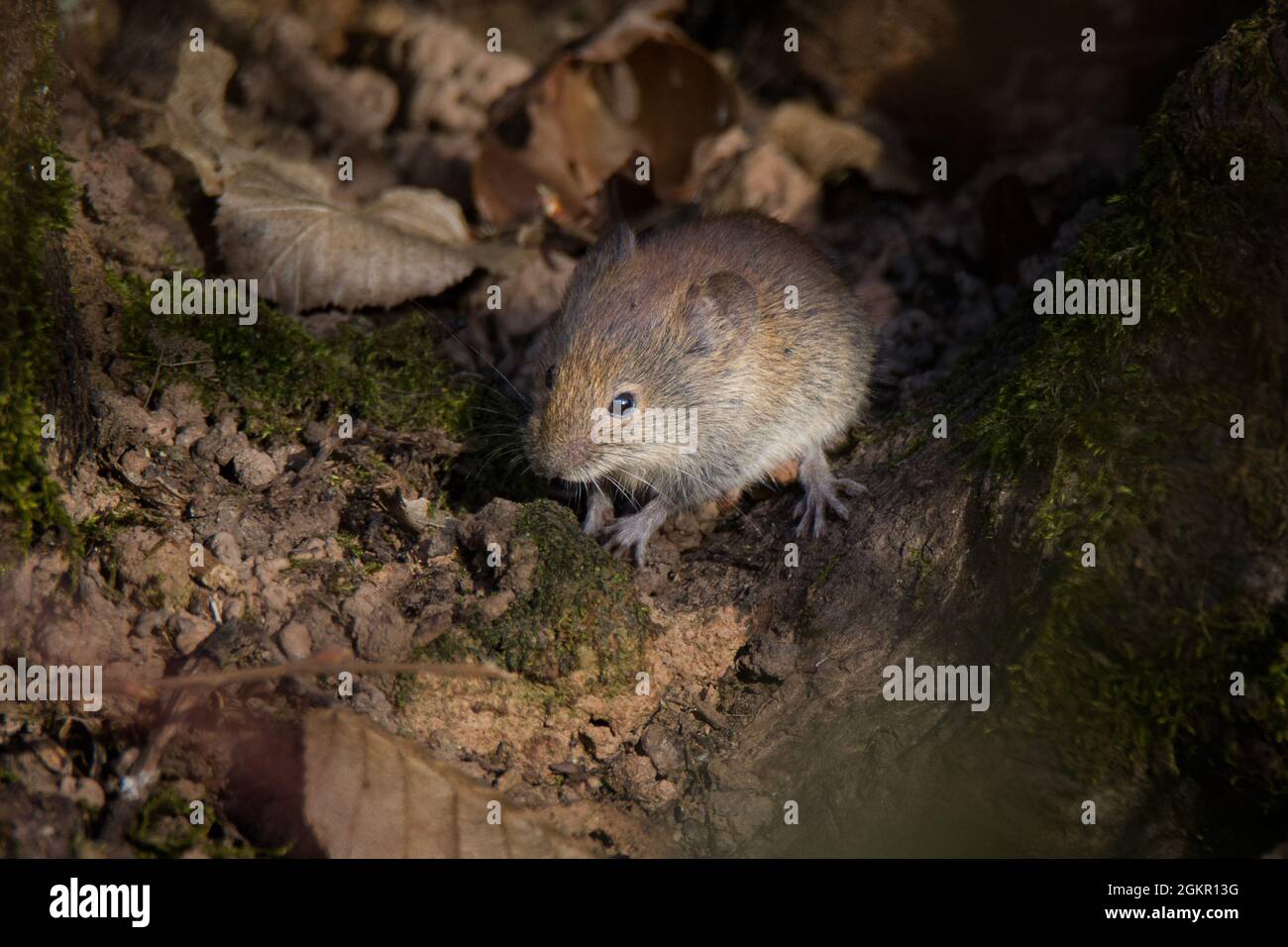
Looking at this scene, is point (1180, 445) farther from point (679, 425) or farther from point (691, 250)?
point (691, 250)

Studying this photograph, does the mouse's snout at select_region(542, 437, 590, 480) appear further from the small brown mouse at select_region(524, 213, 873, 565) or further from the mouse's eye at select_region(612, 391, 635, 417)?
the mouse's eye at select_region(612, 391, 635, 417)

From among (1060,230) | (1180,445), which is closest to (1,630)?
(1180,445)

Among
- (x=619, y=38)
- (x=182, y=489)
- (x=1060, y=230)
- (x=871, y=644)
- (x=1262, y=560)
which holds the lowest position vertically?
(x=871, y=644)

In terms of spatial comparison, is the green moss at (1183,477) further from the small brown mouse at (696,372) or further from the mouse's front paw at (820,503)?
the small brown mouse at (696,372)

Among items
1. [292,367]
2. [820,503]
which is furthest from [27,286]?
[820,503]

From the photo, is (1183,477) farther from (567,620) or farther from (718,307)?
(567,620)

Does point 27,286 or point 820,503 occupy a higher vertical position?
point 27,286

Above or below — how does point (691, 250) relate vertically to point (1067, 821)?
above

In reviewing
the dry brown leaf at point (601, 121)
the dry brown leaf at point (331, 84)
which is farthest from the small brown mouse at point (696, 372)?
the dry brown leaf at point (331, 84)
